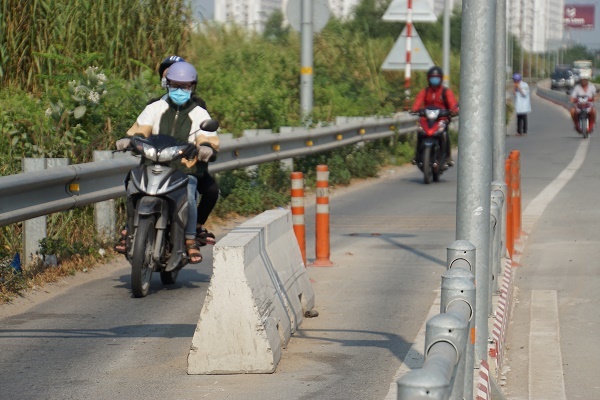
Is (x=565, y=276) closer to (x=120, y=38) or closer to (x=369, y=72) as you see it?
(x=120, y=38)

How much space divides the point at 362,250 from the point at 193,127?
3.32 meters

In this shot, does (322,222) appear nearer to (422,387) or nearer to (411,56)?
(422,387)

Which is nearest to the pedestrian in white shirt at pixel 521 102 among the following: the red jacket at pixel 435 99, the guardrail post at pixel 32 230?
the red jacket at pixel 435 99

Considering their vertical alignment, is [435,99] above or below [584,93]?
above

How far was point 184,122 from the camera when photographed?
10.1 meters

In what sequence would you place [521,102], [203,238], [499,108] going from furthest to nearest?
[521,102], [499,108], [203,238]

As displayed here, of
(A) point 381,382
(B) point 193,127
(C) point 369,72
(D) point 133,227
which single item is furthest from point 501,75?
(C) point 369,72

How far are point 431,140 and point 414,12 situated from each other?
29.0ft

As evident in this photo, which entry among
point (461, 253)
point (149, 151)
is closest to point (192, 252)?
point (149, 151)

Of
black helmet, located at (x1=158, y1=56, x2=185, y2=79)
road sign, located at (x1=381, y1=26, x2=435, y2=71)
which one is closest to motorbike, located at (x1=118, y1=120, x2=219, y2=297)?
black helmet, located at (x1=158, y1=56, x2=185, y2=79)

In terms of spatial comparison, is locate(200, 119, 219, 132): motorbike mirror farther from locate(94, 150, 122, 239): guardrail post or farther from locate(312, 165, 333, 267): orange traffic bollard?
locate(94, 150, 122, 239): guardrail post

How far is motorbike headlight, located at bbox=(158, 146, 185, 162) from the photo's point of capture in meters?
9.38

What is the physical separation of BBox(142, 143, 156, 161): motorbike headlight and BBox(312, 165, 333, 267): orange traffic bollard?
248cm

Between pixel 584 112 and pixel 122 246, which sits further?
pixel 584 112
